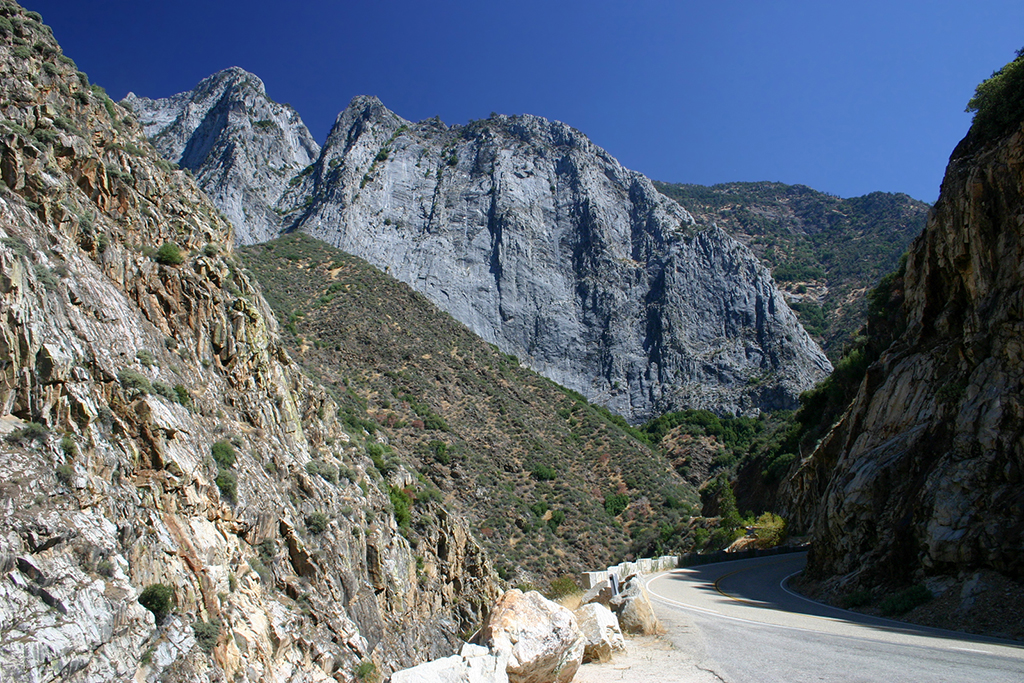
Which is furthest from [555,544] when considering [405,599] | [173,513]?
[173,513]

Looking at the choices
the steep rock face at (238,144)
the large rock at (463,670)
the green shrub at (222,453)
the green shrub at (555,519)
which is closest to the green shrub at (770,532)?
the green shrub at (555,519)

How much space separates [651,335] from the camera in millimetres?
79438

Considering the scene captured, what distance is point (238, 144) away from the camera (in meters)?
93.2

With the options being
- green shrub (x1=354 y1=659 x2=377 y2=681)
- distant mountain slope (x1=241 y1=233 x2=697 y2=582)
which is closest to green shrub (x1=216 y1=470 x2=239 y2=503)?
green shrub (x1=354 y1=659 x2=377 y2=681)

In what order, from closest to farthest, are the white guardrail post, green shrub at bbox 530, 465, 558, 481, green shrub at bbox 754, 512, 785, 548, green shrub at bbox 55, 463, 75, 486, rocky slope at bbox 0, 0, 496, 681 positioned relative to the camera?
1. rocky slope at bbox 0, 0, 496, 681
2. green shrub at bbox 55, 463, 75, 486
3. the white guardrail post
4. green shrub at bbox 754, 512, 785, 548
5. green shrub at bbox 530, 465, 558, 481

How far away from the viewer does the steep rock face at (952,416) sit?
35.6 feet

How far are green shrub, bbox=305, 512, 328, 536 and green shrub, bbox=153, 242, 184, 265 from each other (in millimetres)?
10593

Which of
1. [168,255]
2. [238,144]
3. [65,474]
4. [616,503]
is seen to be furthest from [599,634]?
[238,144]

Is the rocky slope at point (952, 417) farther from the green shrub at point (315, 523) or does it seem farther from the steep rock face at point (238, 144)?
the steep rock face at point (238, 144)

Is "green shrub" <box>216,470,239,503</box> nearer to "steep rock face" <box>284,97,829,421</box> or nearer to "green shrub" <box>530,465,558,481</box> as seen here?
"green shrub" <box>530,465,558,481</box>

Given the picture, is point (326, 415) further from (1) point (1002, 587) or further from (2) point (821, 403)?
(2) point (821, 403)

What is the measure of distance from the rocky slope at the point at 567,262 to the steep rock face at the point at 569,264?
0.22 meters

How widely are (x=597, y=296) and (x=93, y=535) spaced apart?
7409 centimetres

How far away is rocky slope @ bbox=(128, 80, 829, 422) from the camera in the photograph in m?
75.6
